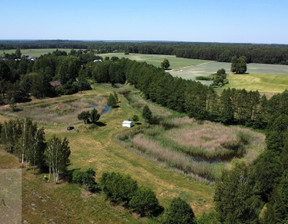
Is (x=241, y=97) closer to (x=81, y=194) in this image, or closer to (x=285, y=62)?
(x=81, y=194)

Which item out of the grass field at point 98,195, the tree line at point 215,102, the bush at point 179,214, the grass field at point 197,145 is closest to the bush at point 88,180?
the grass field at point 98,195

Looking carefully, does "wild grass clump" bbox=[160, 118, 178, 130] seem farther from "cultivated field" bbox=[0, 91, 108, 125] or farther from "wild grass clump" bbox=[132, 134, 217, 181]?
"cultivated field" bbox=[0, 91, 108, 125]

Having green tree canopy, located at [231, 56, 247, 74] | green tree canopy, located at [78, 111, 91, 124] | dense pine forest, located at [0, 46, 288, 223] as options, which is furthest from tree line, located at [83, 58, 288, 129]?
green tree canopy, located at [231, 56, 247, 74]

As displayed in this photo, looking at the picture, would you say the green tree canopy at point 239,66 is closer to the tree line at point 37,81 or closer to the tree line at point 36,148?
the tree line at point 37,81

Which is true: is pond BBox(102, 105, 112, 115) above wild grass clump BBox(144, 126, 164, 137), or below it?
above

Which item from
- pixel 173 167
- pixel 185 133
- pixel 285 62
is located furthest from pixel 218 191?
pixel 285 62

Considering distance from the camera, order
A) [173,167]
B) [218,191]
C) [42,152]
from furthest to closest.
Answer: [173,167] < [42,152] < [218,191]
